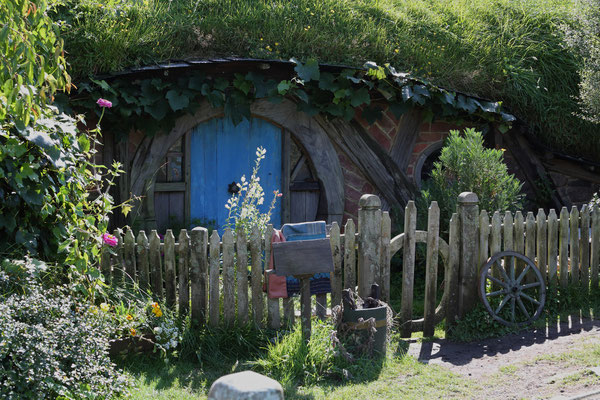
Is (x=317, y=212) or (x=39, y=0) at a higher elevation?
(x=39, y=0)

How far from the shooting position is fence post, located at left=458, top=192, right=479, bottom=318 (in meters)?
6.36

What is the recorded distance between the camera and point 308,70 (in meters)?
8.41

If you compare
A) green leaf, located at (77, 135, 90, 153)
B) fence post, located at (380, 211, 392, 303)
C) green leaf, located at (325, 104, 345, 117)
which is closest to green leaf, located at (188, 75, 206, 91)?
green leaf, located at (325, 104, 345, 117)

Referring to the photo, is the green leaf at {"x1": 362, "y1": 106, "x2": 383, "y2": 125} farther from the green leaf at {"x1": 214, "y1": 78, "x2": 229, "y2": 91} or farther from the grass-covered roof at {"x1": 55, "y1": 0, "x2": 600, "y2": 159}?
the green leaf at {"x1": 214, "y1": 78, "x2": 229, "y2": 91}

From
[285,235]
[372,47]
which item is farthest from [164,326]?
[372,47]

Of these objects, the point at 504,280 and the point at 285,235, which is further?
the point at 504,280

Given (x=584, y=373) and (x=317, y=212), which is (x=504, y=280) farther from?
(x=317, y=212)

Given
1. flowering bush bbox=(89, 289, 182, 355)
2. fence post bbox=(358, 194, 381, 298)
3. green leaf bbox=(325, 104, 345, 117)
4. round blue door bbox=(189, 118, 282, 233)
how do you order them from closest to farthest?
flowering bush bbox=(89, 289, 182, 355), fence post bbox=(358, 194, 381, 298), round blue door bbox=(189, 118, 282, 233), green leaf bbox=(325, 104, 345, 117)

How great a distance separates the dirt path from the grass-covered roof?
166 inches

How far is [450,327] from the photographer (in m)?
6.37

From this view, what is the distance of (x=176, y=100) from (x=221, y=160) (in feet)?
3.83

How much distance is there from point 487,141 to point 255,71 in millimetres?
3639

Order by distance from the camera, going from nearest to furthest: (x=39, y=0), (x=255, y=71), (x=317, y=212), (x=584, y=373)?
(x=39, y=0) < (x=584, y=373) < (x=255, y=71) < (x=317, y=212)

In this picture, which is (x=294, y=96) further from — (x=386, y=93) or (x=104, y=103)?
(x=104, y=103)
